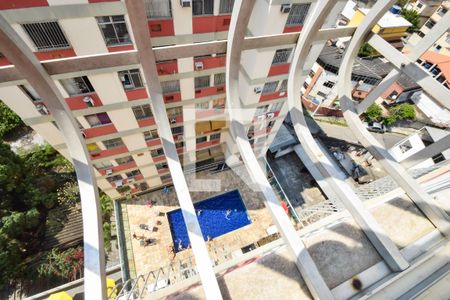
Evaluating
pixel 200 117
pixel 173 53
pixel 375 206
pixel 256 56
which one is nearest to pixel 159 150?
pixel 200 117

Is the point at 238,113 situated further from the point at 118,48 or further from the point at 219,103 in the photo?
the point at 219,103

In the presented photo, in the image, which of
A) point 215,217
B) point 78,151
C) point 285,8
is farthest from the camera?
point 215,217

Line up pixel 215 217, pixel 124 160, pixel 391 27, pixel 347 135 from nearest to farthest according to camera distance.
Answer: pixel 124 160
pixel 215 217
pixel 347 135
pixel 391 27

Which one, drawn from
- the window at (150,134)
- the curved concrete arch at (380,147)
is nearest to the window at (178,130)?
the window at (150,134)

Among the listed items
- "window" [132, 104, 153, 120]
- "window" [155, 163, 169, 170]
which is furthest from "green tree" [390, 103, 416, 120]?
"window" [132, 104, 153, 120]

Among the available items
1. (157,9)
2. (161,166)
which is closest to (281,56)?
(157,9)

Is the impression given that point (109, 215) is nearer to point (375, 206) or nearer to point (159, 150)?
point (159, 150)

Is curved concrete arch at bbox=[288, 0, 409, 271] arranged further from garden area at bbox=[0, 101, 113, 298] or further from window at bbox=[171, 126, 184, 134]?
garden area at bbox=[0, 101, 113, 298]
